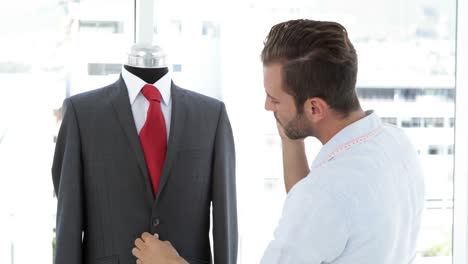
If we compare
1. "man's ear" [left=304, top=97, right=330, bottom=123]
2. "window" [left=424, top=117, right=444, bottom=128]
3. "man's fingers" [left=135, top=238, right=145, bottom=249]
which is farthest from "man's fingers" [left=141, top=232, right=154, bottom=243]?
"window" [left=424, top=117, right=444, bottom=128]

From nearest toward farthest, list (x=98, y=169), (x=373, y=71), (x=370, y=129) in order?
1. (x=370, y=129)
2. (x=98, y=169)
3. (x=373, y=71)

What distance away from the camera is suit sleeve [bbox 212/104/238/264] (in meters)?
2.35

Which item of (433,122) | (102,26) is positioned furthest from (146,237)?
(433,122)

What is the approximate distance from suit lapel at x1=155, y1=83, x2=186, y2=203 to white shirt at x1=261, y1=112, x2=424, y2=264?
0.59 m

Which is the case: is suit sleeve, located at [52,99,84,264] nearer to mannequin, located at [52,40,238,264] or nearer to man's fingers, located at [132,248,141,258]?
mannequin, located at [52,40,238,264]

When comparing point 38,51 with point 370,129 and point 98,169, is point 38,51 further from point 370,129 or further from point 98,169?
point 370,129

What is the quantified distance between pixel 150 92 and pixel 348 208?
34.2 inches

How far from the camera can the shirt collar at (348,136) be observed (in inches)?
71.2

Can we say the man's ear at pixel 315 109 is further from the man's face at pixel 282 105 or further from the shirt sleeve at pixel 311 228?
the shirt sleeve at pixel 311 228

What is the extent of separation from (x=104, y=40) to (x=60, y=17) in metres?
0.20

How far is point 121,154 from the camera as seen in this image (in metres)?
2.23

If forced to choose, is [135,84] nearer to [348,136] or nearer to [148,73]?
[148,73]

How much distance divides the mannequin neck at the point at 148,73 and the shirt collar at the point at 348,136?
0.71m

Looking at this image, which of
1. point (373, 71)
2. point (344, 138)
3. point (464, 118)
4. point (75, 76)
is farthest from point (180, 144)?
point (464, 118)
